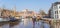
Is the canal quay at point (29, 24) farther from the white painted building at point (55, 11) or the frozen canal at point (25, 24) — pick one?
the white painted building at point (55, 11)

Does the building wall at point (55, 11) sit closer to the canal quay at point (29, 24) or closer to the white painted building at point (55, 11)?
the white painted building at point (55, 11)

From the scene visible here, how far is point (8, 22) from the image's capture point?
1956 mm

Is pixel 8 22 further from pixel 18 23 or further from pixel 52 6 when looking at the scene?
pixel 52 6

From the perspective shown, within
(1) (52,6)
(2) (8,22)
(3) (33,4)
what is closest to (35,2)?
(3) (33,4)

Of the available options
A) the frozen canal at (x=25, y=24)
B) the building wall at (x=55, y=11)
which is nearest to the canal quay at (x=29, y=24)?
the frozen canal at (x=25, y=24)

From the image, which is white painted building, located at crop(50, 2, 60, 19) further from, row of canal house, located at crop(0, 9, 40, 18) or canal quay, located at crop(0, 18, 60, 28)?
row of canal house, located at crop(0, 9, 40, 18)

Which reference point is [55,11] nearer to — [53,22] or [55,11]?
[55,11]

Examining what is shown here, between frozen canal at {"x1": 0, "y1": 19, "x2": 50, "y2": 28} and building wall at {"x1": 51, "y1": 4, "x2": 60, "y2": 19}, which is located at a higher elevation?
building wall at {"x1": 51, "y1": 4, "x2": 60, "y2": 19}

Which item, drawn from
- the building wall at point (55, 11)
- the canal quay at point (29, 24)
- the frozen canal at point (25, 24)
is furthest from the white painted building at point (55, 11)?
the frozen canal at point (25, 24)

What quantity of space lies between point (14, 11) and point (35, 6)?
1.44ft

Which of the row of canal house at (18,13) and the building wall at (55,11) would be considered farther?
the row of canal house at (18,13)

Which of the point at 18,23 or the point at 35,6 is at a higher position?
the point at 35,6

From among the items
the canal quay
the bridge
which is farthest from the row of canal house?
the bridge

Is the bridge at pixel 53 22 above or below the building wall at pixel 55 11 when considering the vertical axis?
below
